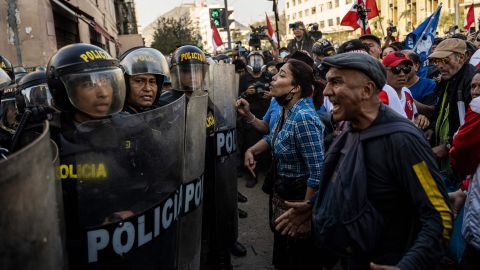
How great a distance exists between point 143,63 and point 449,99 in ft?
8.71

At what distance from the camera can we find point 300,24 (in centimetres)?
873

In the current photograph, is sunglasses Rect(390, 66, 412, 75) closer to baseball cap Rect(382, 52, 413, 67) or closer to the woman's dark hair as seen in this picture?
baseball cap Rect(382, 52, 413, 67)

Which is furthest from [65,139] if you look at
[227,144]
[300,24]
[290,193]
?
[300,24]

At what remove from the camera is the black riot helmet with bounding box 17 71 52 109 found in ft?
10.8

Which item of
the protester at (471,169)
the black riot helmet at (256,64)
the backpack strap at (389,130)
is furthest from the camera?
the black riot helmet at (256,64)

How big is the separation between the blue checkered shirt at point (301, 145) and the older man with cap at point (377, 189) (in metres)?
0.81

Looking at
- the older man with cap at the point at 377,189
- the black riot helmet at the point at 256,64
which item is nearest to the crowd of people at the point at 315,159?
the older man with cap at the point at 377,189

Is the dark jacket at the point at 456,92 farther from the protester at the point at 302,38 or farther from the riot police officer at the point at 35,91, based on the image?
the protester at the point at 302,38

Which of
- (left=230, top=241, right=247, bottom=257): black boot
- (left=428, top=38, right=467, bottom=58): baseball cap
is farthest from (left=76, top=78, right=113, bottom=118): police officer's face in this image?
(left=428, top=38, right=467, bottom=58): baseball cap

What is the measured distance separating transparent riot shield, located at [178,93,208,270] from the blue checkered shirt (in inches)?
25.1

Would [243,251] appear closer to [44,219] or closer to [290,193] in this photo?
[290,193]

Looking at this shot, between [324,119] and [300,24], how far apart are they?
5.61m

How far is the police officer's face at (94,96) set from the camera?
208 centimetres

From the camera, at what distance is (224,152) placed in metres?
3.62
